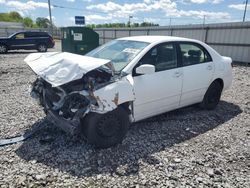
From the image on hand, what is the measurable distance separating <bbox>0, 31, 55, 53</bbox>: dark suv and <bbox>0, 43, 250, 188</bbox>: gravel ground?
47.7 ft

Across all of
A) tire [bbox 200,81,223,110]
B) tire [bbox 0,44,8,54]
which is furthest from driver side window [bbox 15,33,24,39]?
tire [bbox 200,81,223,110]

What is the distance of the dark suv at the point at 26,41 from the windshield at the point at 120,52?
51.0ft

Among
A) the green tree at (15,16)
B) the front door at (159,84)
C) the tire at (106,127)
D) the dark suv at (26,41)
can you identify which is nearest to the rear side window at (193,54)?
the front door at (159,84)

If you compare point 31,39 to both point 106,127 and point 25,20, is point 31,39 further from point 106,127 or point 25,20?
point 25,20

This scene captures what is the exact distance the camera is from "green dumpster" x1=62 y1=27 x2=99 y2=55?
35.0 feet

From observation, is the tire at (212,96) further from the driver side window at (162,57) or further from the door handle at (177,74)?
the driver side window at (162,57)

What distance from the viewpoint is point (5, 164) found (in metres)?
3.01

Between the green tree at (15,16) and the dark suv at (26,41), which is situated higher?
the green tree at (15,16)

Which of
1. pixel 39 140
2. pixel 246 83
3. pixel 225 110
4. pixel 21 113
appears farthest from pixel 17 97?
pixel 246 83

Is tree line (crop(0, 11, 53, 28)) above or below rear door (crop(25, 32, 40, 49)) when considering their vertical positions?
above

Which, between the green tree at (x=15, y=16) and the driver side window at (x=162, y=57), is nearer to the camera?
the driver side window at (x=162, y=57)

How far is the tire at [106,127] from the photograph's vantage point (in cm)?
313

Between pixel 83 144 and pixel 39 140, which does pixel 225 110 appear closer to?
pixel 83 144

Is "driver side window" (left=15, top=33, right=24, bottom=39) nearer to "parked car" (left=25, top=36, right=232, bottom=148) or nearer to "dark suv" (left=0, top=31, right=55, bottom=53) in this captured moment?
"dark suv" (left=0, top=31, right=55, bottom=53)
